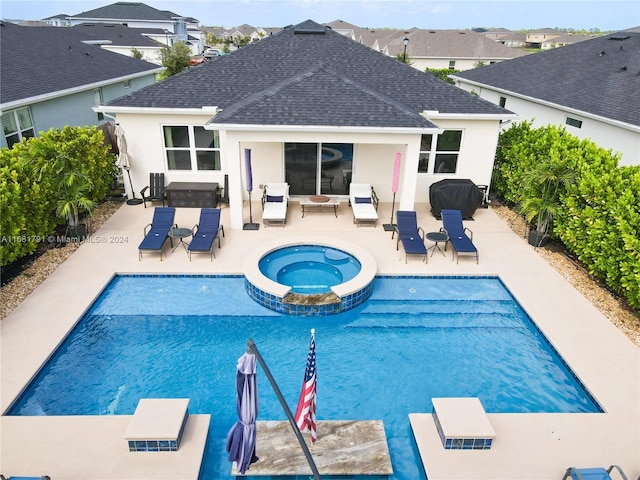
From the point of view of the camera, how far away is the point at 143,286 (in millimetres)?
12281

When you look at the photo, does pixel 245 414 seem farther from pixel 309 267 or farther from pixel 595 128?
pixel 595 128

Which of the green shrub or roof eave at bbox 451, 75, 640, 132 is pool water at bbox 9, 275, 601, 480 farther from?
roof eave at bbox 451, 75, 640, 132

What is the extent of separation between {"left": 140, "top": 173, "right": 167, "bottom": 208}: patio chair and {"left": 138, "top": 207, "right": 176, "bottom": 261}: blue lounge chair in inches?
106

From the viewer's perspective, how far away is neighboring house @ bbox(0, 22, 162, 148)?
677 inches

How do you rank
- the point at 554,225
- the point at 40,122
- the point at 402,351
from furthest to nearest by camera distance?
the point at 40,122 < the point at 554,225 < the point at 402,351

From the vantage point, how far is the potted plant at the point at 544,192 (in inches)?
529

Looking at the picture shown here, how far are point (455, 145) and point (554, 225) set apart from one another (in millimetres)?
5079

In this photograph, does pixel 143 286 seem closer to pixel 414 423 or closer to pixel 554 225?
pixel 414 423

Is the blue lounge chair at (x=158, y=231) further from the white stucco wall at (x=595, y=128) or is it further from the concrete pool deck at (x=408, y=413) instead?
the white stucco wall at (x=595, y=128)

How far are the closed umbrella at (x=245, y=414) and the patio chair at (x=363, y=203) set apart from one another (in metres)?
10.0

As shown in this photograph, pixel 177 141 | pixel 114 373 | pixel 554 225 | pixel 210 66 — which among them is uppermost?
pixel 210 66

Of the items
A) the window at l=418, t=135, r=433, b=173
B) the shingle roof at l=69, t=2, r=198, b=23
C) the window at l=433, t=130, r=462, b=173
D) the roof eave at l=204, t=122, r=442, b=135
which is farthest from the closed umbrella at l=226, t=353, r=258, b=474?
the shingle roof at l=69, t=2, r=198, b=23

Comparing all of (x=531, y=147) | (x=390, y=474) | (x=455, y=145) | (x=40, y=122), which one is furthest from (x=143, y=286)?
(x=531, y=147)

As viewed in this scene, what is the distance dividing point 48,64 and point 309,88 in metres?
14.0
